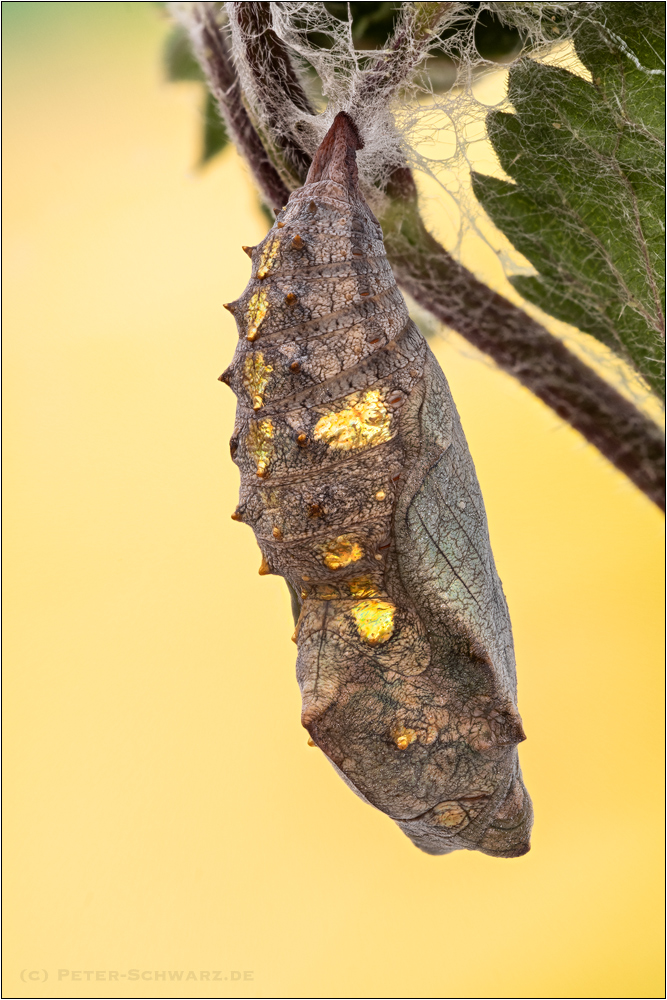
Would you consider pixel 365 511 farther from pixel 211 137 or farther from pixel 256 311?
pixel 211 137

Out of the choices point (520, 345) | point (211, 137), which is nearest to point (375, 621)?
point (520, 345)

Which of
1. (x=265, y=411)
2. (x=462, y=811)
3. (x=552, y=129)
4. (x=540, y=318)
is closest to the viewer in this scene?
(x=265, y=411)

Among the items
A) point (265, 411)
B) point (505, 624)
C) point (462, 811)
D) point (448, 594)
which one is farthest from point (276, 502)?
point (462, 811)

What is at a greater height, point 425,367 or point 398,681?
point 425,367

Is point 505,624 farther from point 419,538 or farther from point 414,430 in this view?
point 414,430

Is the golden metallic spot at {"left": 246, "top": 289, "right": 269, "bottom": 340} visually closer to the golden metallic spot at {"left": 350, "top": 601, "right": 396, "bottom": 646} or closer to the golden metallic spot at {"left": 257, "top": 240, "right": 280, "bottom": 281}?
the golden metallic spot at {"left": 257, "top": 240, "right": 280, "bottom": 281}

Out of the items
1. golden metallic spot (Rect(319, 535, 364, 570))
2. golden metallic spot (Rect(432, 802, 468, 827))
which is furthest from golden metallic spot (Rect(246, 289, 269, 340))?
golden metallic spot (Rect(432, 802, 468, 827))

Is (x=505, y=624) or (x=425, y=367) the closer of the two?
(x=425, y=367)
